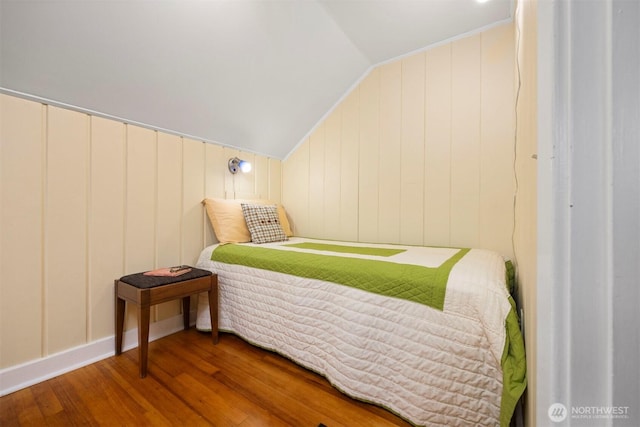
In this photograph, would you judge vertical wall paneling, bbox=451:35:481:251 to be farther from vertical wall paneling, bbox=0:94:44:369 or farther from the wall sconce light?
vertical wall paneling, bbox=0:94:44:369

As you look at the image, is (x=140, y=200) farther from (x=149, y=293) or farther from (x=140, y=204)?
(x=149, y=293)

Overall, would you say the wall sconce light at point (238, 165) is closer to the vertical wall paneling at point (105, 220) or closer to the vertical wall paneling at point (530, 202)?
the vertical wall paneling at point (105, 220)

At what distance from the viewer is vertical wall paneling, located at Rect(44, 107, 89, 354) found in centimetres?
141

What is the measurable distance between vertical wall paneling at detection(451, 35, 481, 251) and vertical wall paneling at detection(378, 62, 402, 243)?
1.39 feet

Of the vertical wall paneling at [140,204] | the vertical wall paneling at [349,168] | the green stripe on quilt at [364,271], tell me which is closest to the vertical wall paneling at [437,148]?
the green stripe on quilt at [364,271]

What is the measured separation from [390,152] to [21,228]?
2479 millimetres

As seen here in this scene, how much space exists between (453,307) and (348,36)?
2053 mm

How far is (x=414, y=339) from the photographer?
1.09 metres

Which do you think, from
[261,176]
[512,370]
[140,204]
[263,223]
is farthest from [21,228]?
[512,370]

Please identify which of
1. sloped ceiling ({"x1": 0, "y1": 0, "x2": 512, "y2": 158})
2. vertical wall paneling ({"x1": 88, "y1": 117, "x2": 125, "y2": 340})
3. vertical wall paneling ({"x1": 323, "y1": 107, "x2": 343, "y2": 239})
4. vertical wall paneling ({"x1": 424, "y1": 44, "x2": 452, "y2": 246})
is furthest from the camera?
vertical wall paneling ({"x1": 323, "y1": 107, "x2": 343, "y2": 239})

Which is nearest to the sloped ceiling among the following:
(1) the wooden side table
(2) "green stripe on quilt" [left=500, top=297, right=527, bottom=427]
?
(1) the wooden side table

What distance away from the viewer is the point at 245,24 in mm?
1582

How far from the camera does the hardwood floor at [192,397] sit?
1.10m

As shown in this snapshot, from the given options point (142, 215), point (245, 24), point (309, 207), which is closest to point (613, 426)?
point (245, 24)
